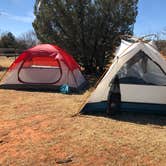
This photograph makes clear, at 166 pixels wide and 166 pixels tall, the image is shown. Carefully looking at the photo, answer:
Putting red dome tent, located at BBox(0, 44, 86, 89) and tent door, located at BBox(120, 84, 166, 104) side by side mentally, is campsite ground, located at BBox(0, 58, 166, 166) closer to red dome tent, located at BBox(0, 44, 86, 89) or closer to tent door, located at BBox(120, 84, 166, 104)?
tent door, located at BBox(120, 84, 166, 104)

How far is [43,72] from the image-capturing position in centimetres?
1197

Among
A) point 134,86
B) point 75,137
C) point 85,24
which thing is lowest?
point 75,137

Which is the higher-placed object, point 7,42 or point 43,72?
point 7,42

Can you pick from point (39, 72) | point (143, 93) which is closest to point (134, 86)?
point (143, 93)

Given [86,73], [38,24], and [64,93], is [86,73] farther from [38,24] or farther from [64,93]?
[64,93]

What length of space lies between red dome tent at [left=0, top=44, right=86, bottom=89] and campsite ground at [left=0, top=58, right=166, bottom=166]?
2.57m

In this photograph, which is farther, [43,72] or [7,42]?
[7,42]

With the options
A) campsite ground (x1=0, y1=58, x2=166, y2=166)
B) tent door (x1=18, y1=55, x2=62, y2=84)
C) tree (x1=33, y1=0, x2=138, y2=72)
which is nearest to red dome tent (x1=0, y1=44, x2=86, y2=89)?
tent door (x1=18, y1=55, x2=62, y2=84)

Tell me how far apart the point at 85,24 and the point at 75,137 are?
346 inches

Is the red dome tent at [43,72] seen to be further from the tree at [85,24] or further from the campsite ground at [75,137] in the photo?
the tree at [85,24]

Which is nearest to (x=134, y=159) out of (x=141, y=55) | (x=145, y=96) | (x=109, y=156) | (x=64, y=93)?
(x=109, y=156)

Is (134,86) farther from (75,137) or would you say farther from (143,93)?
(75,137)

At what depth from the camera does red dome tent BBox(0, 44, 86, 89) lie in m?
11.6

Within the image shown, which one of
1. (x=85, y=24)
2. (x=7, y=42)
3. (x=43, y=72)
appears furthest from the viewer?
(x=7, y=42)
